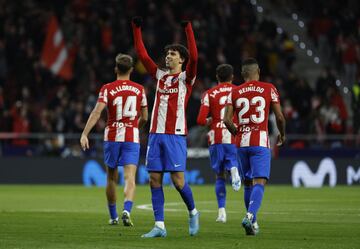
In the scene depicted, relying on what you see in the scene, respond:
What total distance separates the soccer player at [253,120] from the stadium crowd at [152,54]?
1617cm

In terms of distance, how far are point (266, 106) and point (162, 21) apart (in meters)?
20.9

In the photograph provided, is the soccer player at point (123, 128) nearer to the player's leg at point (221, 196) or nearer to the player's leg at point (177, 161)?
the player's leg at point (221, 196)

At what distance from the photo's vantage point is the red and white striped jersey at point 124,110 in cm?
1541

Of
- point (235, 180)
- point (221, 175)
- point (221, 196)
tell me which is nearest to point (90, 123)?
point (235, 180)

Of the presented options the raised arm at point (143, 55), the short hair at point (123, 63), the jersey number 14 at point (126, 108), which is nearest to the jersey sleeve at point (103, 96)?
the jersey number 14 at point (126, 108)

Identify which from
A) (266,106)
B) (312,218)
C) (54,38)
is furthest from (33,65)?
(266,106)

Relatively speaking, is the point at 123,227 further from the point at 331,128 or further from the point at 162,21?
the point at 162,21

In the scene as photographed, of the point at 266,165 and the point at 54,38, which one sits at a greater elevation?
the point at 54,38

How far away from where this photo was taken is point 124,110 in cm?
1555

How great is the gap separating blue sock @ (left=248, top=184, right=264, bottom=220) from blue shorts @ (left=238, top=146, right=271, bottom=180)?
19 centimetres

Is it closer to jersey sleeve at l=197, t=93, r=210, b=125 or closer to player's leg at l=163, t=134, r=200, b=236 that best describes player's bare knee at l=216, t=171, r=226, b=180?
jersey sleeve at l=197, t=93, r=210, b=125

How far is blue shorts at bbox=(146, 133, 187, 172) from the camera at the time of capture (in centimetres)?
1306

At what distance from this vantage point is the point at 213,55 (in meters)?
33.7

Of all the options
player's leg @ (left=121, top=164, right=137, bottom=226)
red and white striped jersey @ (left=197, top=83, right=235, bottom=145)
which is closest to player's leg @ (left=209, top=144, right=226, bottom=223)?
red and white striped jersey @ (left=197, top=83, right=235, bottom=145)
